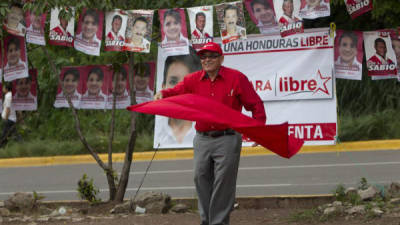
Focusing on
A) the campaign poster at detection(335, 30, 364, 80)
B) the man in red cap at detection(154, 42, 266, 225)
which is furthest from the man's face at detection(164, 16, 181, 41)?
the man in red cap at detection(154, 42, 266, 225)

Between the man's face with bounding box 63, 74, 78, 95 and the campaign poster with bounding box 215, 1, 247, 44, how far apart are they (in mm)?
2756

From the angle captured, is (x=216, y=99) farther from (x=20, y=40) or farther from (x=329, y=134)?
(x=20, y=40)

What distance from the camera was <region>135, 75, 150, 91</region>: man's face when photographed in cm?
1050

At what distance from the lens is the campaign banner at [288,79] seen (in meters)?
9.38

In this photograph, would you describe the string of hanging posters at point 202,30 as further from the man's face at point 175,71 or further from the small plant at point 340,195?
the small plant at point 340,195

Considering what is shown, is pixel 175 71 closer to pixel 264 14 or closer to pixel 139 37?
pixel 139 37

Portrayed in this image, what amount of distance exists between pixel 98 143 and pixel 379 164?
7.21 m

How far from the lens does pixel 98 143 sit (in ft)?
57.9

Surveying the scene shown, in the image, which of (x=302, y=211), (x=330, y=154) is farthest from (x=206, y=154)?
(x=330, y=154)

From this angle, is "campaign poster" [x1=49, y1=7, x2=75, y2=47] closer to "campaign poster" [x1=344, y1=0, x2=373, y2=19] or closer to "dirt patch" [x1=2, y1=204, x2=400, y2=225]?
"dirt patch" [x1=2, y1=204, x2=400, y2=225]

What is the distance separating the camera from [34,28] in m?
9.98

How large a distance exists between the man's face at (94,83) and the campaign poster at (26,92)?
91 cm

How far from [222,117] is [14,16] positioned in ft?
15.1

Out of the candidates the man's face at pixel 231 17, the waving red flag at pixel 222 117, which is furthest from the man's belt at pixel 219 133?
the man's face at pixel 231 17
